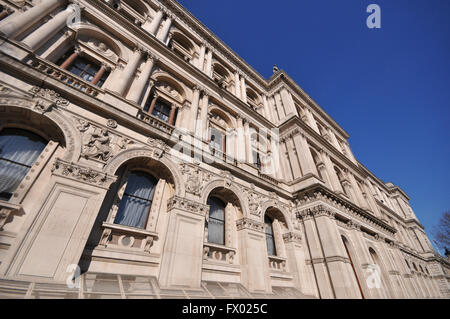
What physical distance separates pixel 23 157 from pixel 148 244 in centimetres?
489

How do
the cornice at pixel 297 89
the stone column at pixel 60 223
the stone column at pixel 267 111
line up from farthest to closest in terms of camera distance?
the cornice at pixel 297 89 → the stone column at pixel 267 111 → the stone column at pixel 60 223

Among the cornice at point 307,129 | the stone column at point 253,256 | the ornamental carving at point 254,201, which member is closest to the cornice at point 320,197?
the ornamental carving at point 254,201

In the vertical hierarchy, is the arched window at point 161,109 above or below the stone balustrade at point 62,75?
above

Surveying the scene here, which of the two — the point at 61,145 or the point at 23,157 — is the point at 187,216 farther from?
the point at 23,157

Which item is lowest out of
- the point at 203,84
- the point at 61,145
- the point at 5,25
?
the point at 61,145

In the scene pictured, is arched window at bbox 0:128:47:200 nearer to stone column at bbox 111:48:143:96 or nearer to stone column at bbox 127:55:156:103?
stone column at bbox 111:48:143:96

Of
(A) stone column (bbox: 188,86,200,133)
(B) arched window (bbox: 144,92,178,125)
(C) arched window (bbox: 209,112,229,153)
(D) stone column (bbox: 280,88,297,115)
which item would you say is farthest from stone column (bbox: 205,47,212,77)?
(D) stone column (bbox: 280,88,297,115)

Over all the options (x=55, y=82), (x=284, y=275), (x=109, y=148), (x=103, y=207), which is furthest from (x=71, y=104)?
(x=284, y=275)

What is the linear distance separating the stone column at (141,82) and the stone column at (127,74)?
0.32m

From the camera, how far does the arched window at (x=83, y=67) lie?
8.78 meters

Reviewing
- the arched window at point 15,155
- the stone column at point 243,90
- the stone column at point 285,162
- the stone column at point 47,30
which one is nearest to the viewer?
the arched window at point 15,155

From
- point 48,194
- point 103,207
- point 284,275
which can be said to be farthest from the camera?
point 284,275

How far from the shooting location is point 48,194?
5371 millimetres

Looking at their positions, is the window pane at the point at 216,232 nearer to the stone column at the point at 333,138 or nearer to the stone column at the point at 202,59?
the stone column at the point at 202,59
